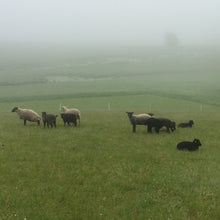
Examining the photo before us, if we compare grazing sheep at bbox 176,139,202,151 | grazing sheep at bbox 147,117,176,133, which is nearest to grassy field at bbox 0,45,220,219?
grazing sheep at bbox 176,139,202,151

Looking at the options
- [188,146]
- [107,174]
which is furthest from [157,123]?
[107,174]

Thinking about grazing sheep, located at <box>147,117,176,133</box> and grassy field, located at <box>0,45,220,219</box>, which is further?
grazing sheep, located at <box>147,117,176,133</box>

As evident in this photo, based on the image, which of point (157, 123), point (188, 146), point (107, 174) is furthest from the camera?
point (157, 123)

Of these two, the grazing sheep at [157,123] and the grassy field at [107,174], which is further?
the grazing sheep at [157,123]

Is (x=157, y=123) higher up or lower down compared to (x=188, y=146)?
higher up

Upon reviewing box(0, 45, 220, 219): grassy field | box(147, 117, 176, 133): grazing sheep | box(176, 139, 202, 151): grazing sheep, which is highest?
box(147, 117, 176, 133): grazing sheep

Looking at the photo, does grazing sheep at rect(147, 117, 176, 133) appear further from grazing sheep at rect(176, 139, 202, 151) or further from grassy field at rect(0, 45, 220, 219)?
grazing sheep at rect(176, 139, 202, 151)

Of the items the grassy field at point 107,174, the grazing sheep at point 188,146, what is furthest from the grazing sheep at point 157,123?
the grazing sheep at point 188,146

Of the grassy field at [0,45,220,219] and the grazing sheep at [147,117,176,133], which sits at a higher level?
the grazing sheep at [147,117,176,133]

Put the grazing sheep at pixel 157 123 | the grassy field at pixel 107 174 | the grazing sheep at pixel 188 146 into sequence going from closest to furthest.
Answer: the grassy field at pixel 107 174 < the grazing sheep at pixel 188 146 < the grazing sheep at pixel 157 123

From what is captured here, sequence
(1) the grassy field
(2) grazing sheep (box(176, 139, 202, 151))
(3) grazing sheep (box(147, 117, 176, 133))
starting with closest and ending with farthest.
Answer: (1) the grassy field → (2) grazing sheep (box(176, 139, 202, 151)) → (3) grazing sheep (box(147, 117, 176, 133))

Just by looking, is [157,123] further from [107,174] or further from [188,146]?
[107,174]

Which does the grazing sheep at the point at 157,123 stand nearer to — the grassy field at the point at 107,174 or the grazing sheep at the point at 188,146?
the grassy field at the point at 107,174

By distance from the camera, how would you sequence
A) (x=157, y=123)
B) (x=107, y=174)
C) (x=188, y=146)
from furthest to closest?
(x=157, y=123) < (x=188, y=146) < (x=107, y=174)
